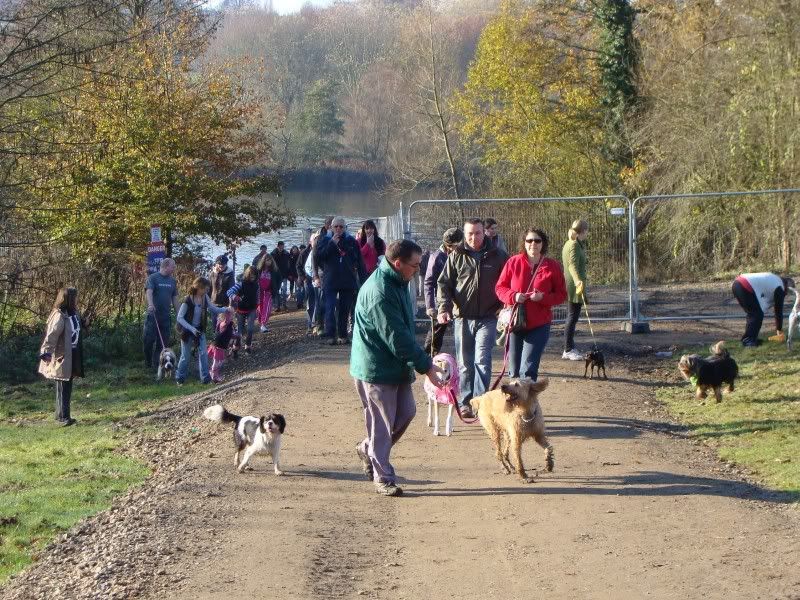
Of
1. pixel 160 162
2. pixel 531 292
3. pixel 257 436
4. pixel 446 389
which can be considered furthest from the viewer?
pixel 160 162

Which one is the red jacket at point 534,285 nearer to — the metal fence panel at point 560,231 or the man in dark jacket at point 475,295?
the man in dark jacket at point 475,295

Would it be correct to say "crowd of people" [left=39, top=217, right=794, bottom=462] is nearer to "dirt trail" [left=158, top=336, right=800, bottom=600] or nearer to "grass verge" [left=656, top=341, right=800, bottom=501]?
"dirt trail" [left=158, top=336, right=800, bottom=600]

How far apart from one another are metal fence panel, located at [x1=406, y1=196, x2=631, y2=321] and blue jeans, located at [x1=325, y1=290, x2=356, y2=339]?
7.93ft

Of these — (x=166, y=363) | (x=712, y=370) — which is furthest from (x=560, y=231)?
(x=712, y=370)

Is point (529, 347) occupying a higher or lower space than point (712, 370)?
higher

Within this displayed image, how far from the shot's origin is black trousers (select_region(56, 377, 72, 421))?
46.4ft

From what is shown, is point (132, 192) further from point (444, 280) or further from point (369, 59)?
point (369, 59)

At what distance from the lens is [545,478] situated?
8.98 meters

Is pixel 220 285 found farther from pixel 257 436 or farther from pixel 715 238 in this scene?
pixel 715 238

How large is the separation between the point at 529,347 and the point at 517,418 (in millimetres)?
2191

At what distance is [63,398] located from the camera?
14.2 m

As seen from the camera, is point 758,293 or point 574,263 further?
point 758,293

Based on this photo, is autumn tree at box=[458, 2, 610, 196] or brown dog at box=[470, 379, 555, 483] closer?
brown dog at box=[470, 379, 555, 483]

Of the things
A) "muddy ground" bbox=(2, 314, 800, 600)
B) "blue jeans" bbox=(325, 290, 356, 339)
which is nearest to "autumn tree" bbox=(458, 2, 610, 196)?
"blue jeans" bbox=(325, 290, 356, 339)
